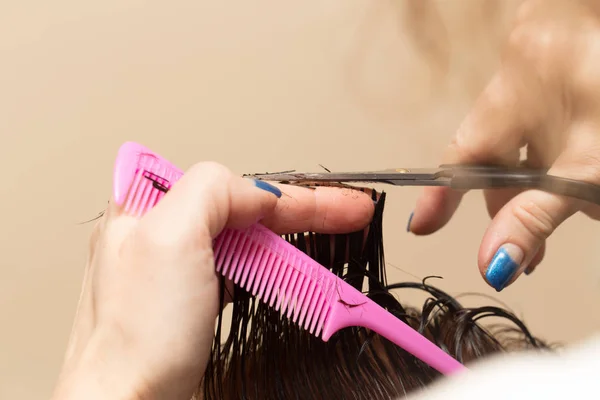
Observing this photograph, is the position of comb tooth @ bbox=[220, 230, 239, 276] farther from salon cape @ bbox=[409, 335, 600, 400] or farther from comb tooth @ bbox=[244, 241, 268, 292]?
salon cape @ bbox=[409, 335, 600, 400]

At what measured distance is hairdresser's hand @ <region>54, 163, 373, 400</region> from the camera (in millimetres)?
404

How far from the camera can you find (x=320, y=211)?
20.4 inches

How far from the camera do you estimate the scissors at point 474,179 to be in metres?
0.52

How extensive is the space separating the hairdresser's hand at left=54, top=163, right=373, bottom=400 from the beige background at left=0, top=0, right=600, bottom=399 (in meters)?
0.47

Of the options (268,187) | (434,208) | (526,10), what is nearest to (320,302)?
(268,187)

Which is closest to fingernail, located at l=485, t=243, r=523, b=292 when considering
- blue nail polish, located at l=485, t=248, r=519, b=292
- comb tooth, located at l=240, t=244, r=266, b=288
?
blue nail polish, located at l=485, t=248, r=519, b=292

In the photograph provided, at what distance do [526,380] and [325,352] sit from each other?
0.65ft

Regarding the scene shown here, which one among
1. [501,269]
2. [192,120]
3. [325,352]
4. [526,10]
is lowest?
[325,352]

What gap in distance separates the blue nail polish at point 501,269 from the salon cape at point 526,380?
8 cm

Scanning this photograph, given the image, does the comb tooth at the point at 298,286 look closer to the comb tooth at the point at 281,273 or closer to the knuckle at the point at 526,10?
the comb tooth at the point at 281,273

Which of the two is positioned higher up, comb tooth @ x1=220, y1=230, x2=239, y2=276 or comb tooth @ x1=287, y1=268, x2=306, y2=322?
comb tooth @ x1=220, y1=230, x2=239, y2=276

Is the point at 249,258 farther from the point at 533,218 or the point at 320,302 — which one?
the point at 533,218

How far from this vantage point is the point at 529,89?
621 millimetres

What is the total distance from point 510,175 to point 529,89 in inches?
5.3
